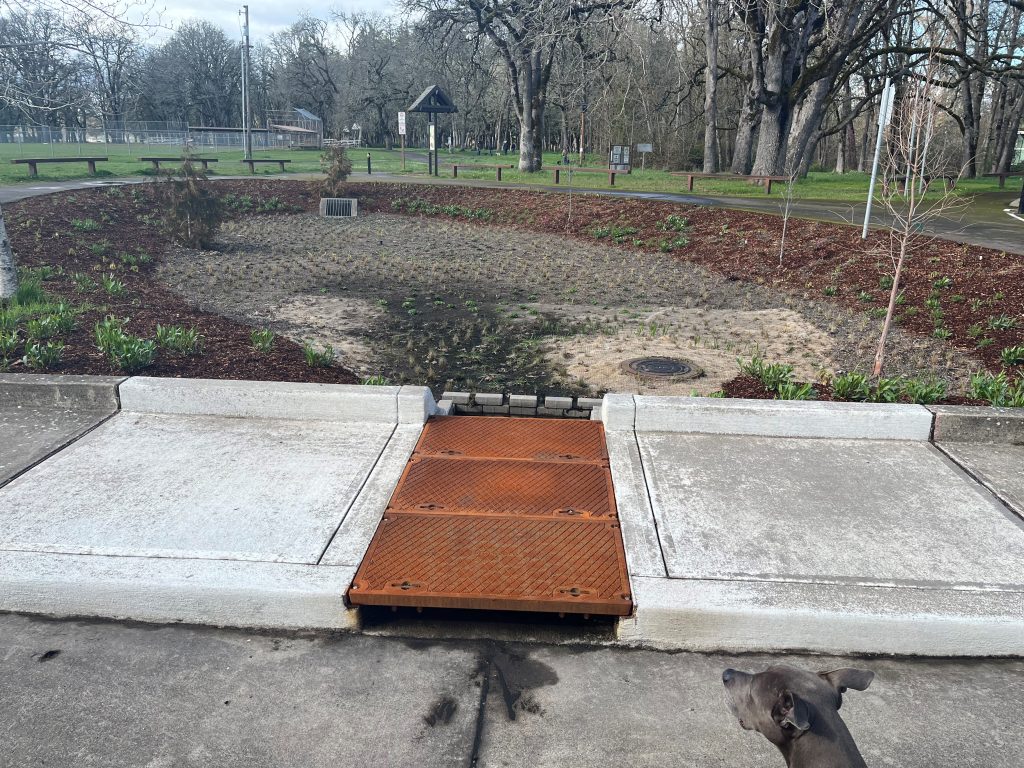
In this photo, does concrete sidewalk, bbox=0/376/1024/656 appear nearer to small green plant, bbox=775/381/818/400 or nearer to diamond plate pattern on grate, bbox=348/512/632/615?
diamond plate pattern on grate, bbox=348/512/632/615

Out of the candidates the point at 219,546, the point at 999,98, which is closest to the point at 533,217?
A: the point at 219,546

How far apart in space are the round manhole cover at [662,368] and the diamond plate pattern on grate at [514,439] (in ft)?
6.30

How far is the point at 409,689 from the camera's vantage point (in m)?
3.31

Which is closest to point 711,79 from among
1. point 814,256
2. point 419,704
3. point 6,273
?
point 814,256

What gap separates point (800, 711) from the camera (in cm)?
223

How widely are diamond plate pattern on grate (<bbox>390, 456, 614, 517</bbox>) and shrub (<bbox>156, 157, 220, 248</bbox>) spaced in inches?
444

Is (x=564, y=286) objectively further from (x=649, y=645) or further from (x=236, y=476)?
(x=649, y=645)

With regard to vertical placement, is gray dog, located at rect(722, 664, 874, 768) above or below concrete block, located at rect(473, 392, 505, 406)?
above

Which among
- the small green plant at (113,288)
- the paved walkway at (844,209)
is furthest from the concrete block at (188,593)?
the paved walkway at (844,209)

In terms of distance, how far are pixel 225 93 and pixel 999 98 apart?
66.9 meters

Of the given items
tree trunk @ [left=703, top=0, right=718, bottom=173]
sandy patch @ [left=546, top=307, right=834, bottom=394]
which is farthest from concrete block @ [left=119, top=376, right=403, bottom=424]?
tree trunk @ [left=703, top=0, right=718, bottom=173]

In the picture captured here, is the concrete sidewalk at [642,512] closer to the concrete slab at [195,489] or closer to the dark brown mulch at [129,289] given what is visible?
the concrete slab at [195,489]

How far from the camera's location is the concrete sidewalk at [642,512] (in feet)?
12.0

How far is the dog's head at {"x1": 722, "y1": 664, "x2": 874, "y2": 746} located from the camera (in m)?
2.31
